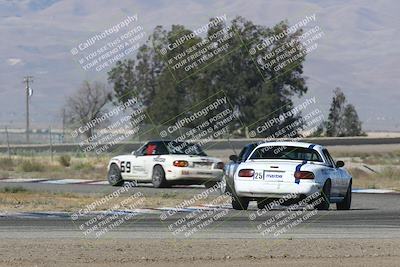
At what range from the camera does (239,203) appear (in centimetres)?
2322

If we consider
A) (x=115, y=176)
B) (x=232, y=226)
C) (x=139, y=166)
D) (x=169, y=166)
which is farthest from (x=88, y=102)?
(x=232, y=226)

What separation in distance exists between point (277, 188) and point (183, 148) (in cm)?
964

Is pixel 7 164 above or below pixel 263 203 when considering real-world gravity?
below

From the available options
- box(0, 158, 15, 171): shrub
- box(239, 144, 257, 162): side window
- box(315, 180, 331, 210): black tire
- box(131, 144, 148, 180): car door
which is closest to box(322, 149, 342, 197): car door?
box(315, 180, 331, 210): black tire

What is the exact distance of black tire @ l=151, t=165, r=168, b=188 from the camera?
31656mm

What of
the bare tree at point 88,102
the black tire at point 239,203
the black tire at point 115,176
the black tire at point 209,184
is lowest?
the bare tree at point 88,102

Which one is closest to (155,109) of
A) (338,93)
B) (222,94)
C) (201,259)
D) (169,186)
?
(222,94)

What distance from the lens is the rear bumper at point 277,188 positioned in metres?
22.4

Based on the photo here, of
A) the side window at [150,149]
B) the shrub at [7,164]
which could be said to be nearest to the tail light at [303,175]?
the side window at [150,149]

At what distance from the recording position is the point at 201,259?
14.4 meters

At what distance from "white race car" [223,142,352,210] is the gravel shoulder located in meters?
5.15

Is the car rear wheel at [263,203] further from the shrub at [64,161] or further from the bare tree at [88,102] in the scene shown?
the bare tree at [88,102]

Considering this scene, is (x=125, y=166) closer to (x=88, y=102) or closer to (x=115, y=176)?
(x=115, y=176)

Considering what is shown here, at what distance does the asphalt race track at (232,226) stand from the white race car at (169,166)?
702 centimetres
